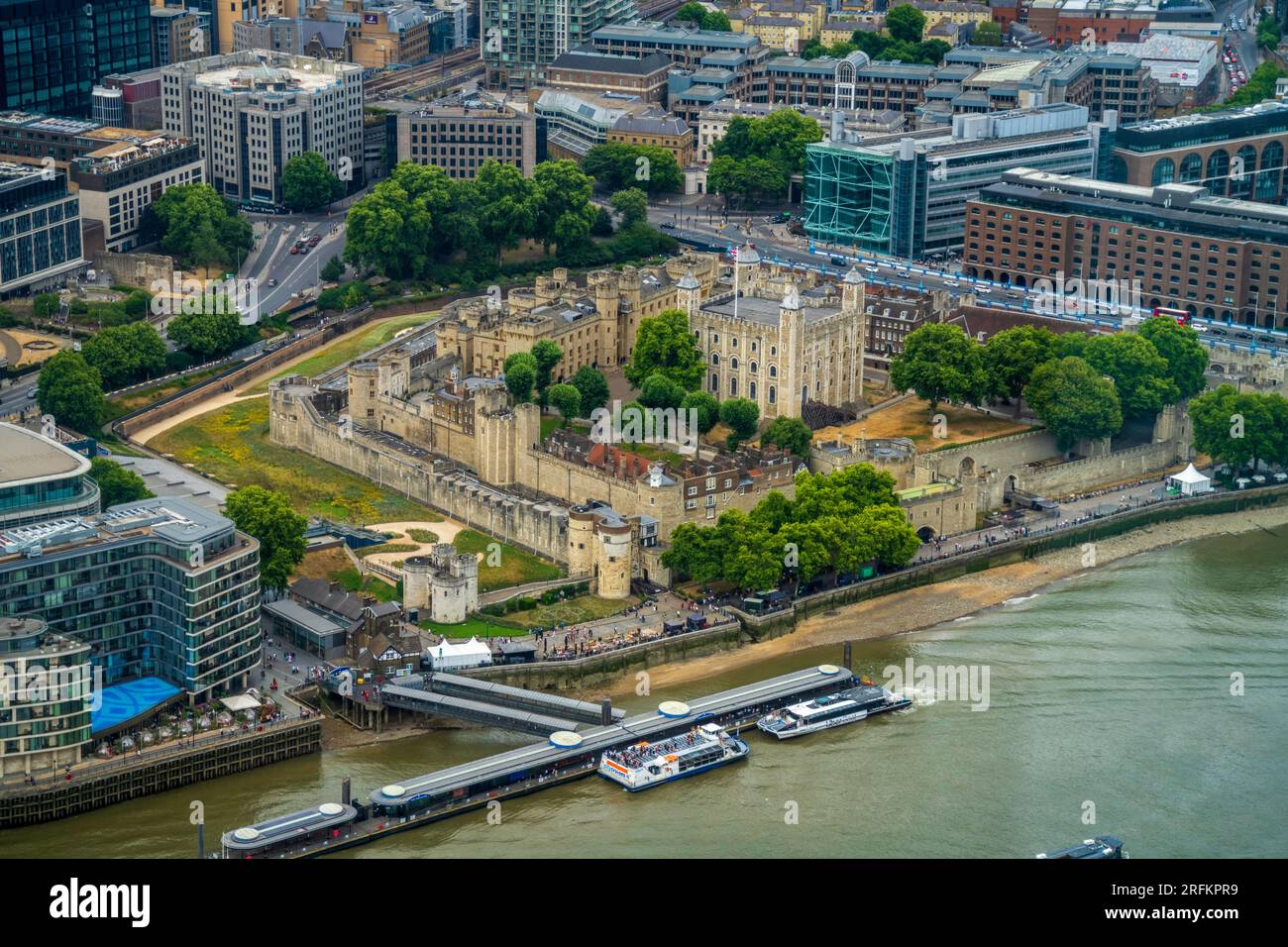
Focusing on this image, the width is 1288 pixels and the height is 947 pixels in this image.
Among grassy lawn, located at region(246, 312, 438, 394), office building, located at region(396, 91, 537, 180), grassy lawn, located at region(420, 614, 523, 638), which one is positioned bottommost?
grassy lawn, located at region(420, 614, 523, 638)

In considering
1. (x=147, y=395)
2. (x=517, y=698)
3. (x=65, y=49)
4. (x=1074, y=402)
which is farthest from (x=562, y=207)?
(x=517, y=698)

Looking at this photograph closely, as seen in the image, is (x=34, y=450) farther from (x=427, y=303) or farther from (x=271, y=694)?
(x=427, y=303)

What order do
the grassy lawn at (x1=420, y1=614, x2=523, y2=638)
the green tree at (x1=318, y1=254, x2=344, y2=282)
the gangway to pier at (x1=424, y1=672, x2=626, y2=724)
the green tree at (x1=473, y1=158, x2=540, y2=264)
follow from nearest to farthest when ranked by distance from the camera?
the gangway to pier at (x1=424, y1=672, x2=626, y2=724), the grassy lawn at (x1=420, y1=614, x2=523, y2=638), the green tree at (x1=318, y1=254, x2=344, y2=282), the green tree at (x1=473, y1=158, x2=540, y2=264)

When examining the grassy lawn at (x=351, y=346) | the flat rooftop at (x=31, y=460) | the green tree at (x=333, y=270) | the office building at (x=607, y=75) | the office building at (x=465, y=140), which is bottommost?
the grassy lawn at (x=351, y=346)

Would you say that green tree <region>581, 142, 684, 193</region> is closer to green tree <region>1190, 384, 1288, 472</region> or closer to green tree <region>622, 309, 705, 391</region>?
green tree <region>622, 309, 705, 391</region>

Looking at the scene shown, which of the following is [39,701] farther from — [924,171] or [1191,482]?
[924,171]

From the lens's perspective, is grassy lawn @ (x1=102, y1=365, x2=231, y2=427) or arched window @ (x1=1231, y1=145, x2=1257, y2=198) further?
arched window @ (x1=1231, y1=145, x2=1257, y2=198)

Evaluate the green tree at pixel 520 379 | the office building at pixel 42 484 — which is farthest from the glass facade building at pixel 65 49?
the office building at pixel 42 484

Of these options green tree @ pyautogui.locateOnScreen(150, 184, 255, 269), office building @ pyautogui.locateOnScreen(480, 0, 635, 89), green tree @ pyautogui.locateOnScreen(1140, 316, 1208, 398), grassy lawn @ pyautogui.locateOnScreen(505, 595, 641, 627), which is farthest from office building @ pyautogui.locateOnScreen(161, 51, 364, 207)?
grassy lawn @ pyautogui.locateOnScreen(505, 595, 641, 627)

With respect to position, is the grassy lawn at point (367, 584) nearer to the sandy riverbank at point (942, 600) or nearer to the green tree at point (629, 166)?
the sandy riverbank at point (942, 600)
